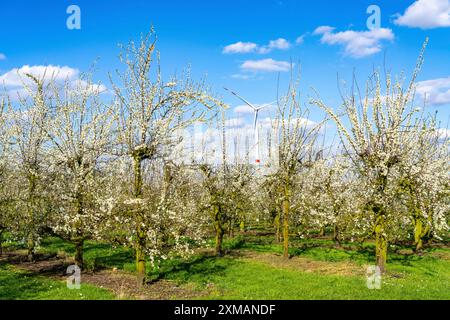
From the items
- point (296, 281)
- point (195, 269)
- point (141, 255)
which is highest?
point (141, 255)

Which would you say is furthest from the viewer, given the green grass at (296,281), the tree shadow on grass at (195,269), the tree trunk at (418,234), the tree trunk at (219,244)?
the tree trunk at (418,234)

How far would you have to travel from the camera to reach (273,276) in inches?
736

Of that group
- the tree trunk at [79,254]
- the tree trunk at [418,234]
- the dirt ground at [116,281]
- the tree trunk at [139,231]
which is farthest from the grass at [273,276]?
the tree trunk at [139,231]

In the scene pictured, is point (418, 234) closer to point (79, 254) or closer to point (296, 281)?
point (296, 281)

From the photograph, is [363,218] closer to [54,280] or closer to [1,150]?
[54,280]

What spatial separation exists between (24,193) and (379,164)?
19385mm

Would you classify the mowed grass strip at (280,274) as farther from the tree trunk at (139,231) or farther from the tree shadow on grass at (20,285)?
the tree trunk at (139,231)

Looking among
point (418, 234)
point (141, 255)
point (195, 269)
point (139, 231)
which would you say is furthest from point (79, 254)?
point (418, 234)

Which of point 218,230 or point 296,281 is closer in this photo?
point 296,281

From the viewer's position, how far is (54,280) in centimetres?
1839

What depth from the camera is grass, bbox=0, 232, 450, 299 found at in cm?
1519

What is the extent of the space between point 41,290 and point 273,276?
965cm

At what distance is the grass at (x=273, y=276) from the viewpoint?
1519 centimetres
